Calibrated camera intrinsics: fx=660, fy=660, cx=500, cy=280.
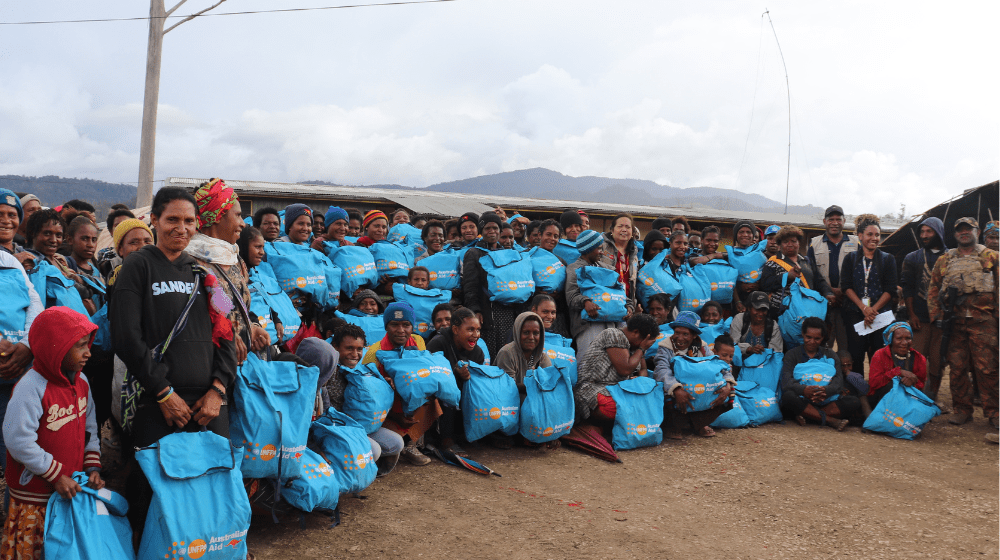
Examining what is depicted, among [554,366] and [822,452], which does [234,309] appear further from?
[822,452]

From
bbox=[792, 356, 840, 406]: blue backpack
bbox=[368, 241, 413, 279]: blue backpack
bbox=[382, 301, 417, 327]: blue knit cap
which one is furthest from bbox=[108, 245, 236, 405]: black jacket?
bbox=[792, 356, 840, 406]: blue backpack

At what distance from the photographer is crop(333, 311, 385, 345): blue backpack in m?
5.22

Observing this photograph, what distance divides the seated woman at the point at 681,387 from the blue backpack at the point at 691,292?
63cm

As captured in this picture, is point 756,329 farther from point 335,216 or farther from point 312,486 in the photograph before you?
point 312,486

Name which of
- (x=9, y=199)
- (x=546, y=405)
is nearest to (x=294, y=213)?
(x=9, y=199)

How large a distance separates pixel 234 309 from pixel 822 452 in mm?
4819

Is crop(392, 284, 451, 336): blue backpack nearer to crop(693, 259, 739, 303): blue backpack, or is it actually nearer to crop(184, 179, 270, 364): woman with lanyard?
crop(184, 179, 270, 364): woman with lanyard

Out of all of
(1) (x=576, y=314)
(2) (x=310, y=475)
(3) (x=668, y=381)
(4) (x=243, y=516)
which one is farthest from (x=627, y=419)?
(4) (x=243, y=516)

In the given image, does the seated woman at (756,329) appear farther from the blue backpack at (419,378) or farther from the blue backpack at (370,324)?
the blue backpack at (370,324)

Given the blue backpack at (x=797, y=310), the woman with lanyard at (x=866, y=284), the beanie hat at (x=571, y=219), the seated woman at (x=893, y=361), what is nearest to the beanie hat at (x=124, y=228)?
the beanie hat at (x=571, y=219)

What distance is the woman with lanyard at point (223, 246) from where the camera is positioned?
2998 mm

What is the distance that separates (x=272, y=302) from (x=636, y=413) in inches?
114

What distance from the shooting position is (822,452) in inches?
217

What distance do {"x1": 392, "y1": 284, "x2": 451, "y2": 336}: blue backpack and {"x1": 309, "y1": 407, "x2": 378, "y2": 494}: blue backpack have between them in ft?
6.10
